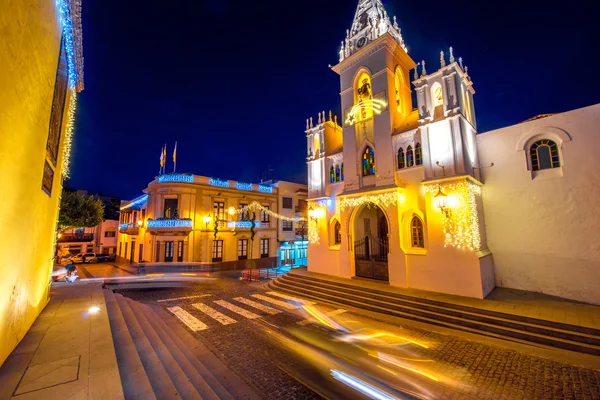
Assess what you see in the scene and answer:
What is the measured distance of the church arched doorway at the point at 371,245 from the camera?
13227 millimetres

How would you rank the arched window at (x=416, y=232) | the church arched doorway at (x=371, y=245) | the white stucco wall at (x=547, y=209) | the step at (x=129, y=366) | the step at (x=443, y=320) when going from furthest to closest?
the church arched doorway at (x=371, y=245) → the arched window at (x=416, y=232) → the white stucco wall at (x=547, y=209) → the step at (x=443, y=320) → the step at (x=129, y=366)

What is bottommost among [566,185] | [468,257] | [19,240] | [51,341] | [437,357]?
[437,357]

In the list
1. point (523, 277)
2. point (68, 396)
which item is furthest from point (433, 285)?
point (68, 396)

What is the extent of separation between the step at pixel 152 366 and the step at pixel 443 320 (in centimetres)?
741

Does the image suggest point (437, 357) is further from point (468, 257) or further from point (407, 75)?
point (407, 75)

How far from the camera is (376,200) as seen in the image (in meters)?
13.1

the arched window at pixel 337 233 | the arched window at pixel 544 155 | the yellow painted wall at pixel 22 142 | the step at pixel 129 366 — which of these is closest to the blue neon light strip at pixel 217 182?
the arched window at pixel 337 233

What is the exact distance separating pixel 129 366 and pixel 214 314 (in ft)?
15.9

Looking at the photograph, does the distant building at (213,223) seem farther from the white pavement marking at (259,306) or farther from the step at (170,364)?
the step at (170,364)

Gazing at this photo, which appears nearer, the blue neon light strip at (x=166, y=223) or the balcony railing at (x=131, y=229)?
the blue neon light strip at (x=166, y=223)

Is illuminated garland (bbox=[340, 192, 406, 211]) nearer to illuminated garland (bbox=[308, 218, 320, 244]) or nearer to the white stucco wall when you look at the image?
illuminated garland (bbox=[308, 218, 320, 244])

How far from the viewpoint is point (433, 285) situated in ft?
36.0

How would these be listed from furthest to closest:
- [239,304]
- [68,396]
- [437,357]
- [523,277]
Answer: [239,304] < [523,277] < [437,357] < [68,396]

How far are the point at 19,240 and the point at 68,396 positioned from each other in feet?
11.2
